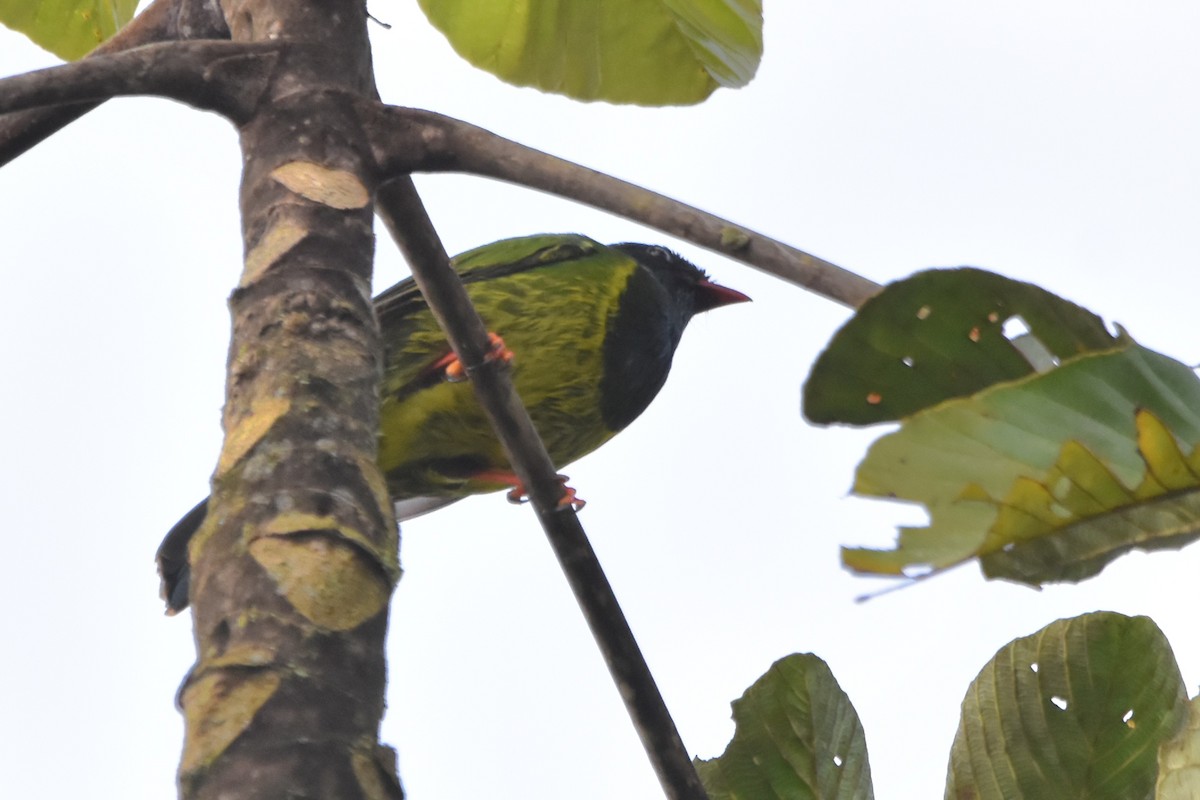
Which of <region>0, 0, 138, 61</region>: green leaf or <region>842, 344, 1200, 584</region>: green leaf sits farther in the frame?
<region>0, 0, 138, 61</region>: green leaf

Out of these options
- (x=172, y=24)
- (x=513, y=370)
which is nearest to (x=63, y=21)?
(x=513, y=370)

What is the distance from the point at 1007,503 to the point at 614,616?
37.2 inches

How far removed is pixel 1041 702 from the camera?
5.33 ft

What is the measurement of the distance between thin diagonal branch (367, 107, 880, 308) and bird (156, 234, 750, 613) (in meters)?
1.82

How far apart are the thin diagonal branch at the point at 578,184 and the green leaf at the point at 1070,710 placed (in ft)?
1.87

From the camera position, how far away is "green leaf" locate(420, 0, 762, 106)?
110 inches

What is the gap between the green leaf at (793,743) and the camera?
5.82 feet

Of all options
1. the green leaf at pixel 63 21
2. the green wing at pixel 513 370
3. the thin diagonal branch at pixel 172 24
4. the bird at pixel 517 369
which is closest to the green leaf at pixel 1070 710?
the thin diagonal branch at pixel 172 24

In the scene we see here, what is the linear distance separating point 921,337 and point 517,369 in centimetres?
245

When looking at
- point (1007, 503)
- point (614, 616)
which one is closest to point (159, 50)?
point (614, 616)

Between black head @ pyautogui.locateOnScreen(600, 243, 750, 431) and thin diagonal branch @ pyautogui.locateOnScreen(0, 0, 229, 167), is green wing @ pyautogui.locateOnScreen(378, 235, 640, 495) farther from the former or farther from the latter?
thin diagonal branch @ pyautogui.locateOnScreen(0, 0, 229, 167)

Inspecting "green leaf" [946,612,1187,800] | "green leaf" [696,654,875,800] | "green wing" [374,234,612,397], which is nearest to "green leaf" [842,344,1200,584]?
"green leaf" [946,612,1187,800]

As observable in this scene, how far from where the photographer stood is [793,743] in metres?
1.83

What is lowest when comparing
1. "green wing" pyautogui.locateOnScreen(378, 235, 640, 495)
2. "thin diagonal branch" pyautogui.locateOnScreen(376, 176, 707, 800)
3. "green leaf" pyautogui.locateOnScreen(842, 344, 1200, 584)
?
"green leaf" pyautogui.locateOnScreen(842, 344, 1200, 584)
